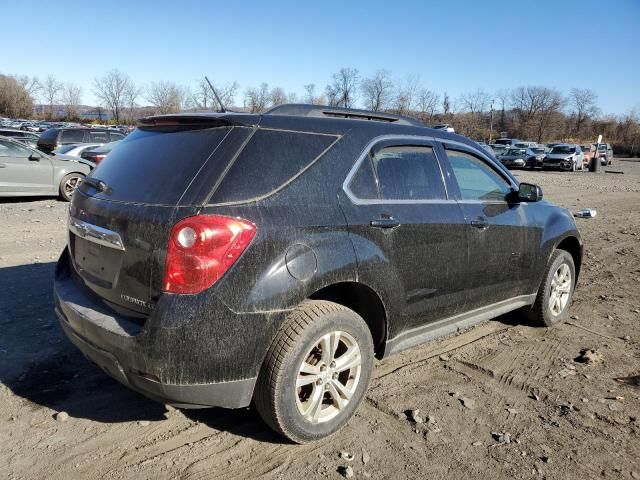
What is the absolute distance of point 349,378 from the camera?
309 cm

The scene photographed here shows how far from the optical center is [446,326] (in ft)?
12.3

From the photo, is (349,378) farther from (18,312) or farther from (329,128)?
(18,312)

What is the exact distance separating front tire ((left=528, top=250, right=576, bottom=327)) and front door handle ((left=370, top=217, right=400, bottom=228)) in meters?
2.20

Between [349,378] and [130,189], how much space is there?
1.66m

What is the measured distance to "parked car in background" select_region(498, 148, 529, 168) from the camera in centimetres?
3410

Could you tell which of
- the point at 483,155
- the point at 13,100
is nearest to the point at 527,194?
the point at 483,155

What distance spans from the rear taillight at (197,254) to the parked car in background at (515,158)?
33.7 meters

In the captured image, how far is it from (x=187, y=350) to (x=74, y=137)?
19336 millimetres

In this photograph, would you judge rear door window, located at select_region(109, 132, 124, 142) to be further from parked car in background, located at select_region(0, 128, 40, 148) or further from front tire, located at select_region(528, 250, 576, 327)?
front tire, located at select_region(528, 250, 576, 327)

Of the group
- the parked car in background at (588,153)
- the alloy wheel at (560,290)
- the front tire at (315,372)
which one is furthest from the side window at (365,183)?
the parked car in background at (588,153)

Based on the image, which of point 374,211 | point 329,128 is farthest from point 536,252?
point 329,128

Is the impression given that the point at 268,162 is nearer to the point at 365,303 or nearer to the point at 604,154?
the point at 365,303

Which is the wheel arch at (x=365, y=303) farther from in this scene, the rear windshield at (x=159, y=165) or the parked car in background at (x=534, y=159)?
the parked car in background at (x=534, y=159)

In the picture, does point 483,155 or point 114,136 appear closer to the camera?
point 483,155
